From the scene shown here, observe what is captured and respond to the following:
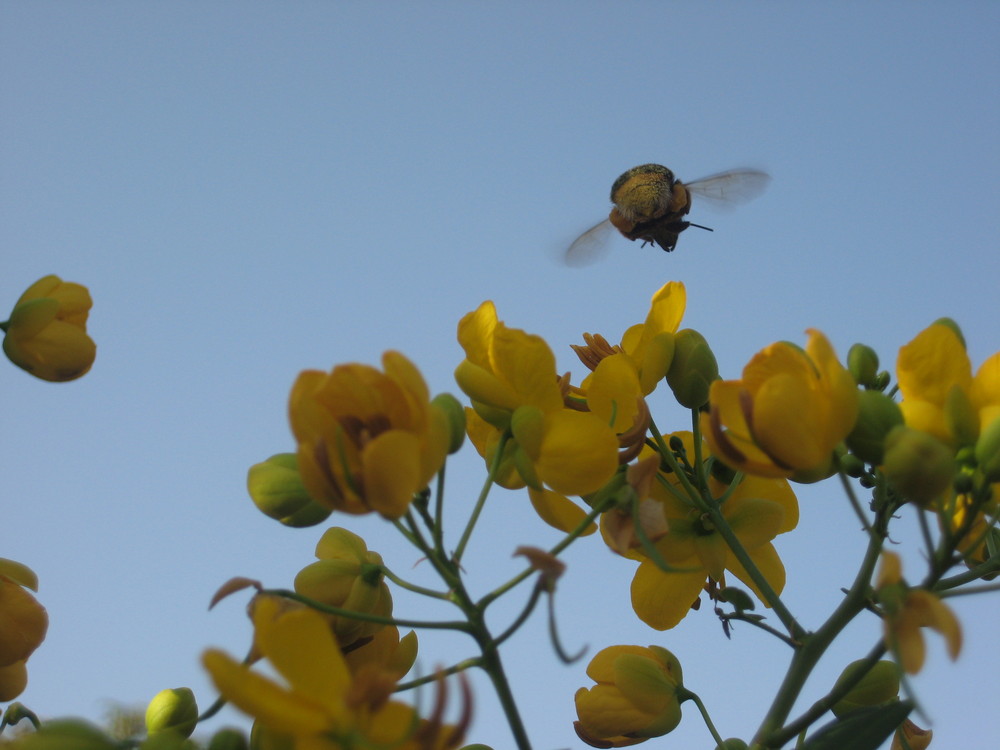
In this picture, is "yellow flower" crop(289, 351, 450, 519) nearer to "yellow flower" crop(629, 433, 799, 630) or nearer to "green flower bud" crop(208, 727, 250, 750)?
"green flower bud" crop(208, 727, 250, 750)

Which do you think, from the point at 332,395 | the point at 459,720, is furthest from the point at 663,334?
the point at 459,720

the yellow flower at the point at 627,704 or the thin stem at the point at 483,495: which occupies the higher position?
the thin stem at the point at 483,495

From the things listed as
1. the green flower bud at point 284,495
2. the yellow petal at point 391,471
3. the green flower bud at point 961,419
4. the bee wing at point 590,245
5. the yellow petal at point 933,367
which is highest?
the bee wing at point 590,245

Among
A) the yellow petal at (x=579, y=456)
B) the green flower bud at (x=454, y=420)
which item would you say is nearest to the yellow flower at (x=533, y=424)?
the yellow petal at (x=579, y=456)

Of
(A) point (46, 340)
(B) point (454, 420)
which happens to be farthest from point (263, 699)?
(A) point (46, 340)

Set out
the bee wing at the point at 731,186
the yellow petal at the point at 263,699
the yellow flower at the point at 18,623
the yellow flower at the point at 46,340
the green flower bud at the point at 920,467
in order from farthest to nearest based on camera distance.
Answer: the bee wing at the point at 731,186 < the yellow flower at the point at 46,340 < the yellow flower at the point at 18,623 < the green flower bud at the point at 920,467 < the yellow petal at the point at 263,699

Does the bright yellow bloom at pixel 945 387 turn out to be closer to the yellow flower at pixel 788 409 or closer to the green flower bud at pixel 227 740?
the yellow flower at pixel 788 409
